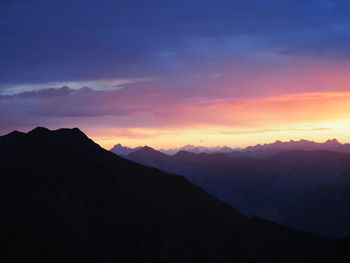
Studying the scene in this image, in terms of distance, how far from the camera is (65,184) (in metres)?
118

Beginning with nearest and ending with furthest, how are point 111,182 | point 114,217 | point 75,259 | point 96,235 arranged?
point 75,259, point 96,235, point 114,217, point 111,182

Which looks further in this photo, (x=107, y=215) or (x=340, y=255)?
(x=107, y=215)

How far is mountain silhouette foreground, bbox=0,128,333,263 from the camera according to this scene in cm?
10344

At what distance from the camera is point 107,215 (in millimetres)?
114438

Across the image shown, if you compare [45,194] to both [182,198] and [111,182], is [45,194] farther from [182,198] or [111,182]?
[182,198]

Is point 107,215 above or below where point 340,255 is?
below

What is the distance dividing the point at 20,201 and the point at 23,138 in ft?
89.0

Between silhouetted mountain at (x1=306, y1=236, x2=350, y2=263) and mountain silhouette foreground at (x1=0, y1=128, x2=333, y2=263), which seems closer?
silhouetted mountain at (x1=306, y1=236, x2=350, y2=263)

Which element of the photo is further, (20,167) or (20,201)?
(20,167)

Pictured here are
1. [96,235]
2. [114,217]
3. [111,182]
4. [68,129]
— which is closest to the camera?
[96,235]

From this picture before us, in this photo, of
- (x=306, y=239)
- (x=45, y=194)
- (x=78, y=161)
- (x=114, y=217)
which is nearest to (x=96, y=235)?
(x=114, y=217)

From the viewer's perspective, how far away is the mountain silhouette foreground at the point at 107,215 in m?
103

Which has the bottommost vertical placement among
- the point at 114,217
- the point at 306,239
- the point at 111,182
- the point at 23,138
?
the point at 306,239

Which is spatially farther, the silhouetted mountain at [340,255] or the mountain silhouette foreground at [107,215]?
the mountain silhouette foreground at [107,215]
